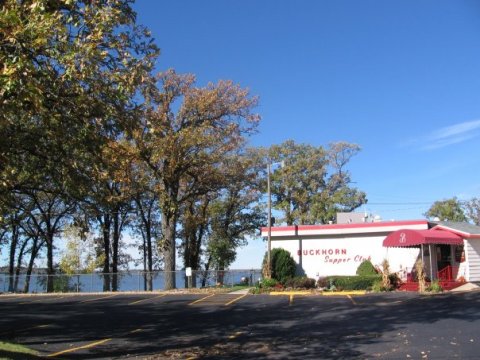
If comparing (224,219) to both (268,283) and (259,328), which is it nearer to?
(268,283)

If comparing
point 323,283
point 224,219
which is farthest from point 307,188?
point 323,283

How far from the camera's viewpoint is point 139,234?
59562 millimetres

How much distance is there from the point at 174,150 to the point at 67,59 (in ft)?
82.8

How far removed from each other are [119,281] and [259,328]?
90.4 ft

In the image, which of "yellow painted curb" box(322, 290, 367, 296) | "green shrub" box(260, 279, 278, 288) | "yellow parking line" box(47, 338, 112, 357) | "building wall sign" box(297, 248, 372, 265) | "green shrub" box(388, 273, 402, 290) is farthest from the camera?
"building wall sign" box(297, 248, 372, 265)

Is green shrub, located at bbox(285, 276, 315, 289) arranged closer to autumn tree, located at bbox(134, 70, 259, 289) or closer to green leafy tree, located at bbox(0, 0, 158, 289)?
autumn tree, located at bbox(134, 70, 259, 289)

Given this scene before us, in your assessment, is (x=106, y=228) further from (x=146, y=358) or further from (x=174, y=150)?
(x=146, y=358)

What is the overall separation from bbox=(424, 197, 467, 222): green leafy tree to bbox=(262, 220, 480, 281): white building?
46.9m

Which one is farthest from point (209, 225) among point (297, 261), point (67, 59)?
point (67, 59)

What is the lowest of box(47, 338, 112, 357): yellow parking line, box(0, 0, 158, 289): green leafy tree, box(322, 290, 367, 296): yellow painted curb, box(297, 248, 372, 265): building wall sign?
box(47, 338, 112, 357): yellow parking line

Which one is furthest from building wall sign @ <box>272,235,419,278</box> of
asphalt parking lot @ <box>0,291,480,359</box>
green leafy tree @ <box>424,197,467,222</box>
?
green leafy tree @ <box>424,197,467,222</box>

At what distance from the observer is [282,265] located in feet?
111

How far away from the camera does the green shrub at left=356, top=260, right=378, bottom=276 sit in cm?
3134

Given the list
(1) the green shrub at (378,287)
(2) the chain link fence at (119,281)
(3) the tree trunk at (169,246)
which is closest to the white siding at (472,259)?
(1) the green shrub at (378,287)
